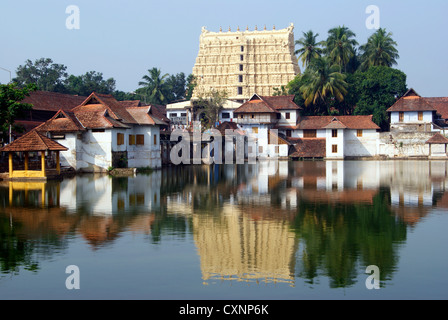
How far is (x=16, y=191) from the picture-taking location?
26.2 m

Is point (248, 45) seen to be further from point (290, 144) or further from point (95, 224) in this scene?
point (95, 224)

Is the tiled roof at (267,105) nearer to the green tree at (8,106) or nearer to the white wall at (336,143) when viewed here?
the white wall at (336,143)

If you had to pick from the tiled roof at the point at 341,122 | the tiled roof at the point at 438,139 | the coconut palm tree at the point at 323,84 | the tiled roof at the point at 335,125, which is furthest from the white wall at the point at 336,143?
the tiled roof at the point at 438,139

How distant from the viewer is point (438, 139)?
194ft

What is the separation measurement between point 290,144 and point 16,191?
40366mm

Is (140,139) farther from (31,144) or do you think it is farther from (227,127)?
(227,127)

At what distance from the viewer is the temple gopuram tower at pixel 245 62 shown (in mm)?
95000

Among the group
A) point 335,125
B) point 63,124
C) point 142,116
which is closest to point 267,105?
point 335,125

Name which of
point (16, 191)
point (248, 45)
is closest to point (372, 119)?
point (248, 45)

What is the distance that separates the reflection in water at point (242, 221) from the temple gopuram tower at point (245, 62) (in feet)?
219

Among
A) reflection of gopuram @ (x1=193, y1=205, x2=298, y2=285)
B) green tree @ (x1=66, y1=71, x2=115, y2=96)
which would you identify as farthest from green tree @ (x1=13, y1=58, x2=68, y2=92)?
reflection of gopuram @ (x1=193, y1=205, x2=298, y2=285)

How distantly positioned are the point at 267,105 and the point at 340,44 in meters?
16.7

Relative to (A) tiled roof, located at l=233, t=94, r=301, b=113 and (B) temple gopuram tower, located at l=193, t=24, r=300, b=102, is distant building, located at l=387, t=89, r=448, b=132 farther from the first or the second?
(B) temple gopuram tower, located at l=193, t=24, r=300, b=102

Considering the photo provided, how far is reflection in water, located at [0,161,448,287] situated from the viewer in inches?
486
